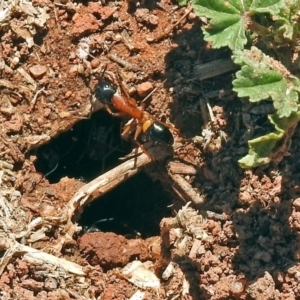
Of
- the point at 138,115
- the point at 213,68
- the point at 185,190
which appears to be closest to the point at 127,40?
the point at 138,115

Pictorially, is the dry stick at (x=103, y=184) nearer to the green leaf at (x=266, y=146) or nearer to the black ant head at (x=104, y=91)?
the black ant head at (x=104, y=91)

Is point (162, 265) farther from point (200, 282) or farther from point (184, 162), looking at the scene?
Answer: point (184, 162)

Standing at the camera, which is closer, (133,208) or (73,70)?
(73,70)

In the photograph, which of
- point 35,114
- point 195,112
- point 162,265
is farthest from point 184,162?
point 35,114

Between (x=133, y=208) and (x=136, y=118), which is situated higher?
(x=136, y=118)

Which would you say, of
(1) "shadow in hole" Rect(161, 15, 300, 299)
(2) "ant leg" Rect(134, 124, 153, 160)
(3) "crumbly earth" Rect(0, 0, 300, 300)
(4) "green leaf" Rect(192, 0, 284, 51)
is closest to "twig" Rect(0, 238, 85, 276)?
(3) "crumbly earth" Rect(0, 0, 300, 300)

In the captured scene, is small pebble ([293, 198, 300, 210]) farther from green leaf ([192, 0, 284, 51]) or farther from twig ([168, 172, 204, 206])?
green leaf ([192, 0, 284, 51])

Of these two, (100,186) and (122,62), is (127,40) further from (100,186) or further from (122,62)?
(100,186)
